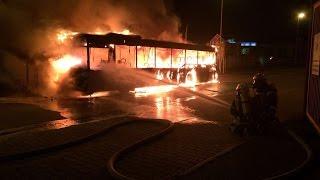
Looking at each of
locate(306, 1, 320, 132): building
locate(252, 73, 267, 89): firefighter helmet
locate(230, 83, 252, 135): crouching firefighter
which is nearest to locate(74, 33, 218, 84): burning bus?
locate(252, 73, 267, 89): firefighter helmet

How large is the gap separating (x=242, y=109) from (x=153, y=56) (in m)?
12.9

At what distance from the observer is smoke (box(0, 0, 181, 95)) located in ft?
55.6

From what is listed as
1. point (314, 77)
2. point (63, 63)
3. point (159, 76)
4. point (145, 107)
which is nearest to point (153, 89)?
point (159, 76)

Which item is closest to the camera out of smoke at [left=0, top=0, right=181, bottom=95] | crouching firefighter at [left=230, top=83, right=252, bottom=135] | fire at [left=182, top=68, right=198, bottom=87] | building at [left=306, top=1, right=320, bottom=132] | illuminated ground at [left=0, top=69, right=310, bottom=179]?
illuminated ground at [left=0, top=69, right=310, bottom=179]

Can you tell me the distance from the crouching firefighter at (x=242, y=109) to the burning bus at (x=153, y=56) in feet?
31.6

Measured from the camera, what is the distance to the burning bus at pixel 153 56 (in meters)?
17.4

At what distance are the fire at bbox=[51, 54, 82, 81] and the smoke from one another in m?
0.35

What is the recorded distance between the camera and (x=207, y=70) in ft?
86.1

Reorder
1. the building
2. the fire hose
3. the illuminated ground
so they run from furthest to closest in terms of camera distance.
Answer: the building, the fire hose, the illuminated ground

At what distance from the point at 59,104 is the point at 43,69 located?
4.32 m

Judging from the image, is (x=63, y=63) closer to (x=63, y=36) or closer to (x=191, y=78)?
(x=63, y=36)

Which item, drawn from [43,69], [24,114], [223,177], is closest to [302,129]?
[223,177]

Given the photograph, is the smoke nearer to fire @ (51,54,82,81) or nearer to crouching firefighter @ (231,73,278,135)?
fire @ (51,54,82,81)

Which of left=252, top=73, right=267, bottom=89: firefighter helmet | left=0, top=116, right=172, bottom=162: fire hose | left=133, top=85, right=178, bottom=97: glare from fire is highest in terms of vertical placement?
left=252, top=73, right=267, bottom=89: firefighter helmet
